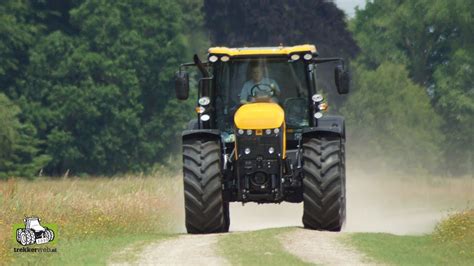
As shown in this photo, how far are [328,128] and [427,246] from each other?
3.27 meters

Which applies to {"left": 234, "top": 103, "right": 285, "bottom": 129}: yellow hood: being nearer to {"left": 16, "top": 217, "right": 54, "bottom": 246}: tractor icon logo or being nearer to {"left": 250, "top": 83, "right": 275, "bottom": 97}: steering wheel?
{"left": 250, "top": 83, "right": 275, "bottom": 97}: steering wheel

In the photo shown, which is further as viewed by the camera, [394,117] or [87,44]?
[394,117]

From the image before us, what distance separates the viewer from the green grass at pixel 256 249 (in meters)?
19.2

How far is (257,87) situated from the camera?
24812 millimetres

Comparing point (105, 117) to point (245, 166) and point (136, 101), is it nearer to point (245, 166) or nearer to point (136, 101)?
point (136, 101)

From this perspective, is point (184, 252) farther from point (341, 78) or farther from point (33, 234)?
point (341, 78)

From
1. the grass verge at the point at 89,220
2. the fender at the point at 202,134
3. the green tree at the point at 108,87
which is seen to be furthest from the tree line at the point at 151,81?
the fender at the point at 202,134

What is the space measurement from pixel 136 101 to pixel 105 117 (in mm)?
1573

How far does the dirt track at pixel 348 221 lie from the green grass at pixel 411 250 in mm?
327

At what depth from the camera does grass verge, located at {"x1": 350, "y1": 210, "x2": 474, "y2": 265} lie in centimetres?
2008

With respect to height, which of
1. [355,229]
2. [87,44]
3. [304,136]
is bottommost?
[355,229]

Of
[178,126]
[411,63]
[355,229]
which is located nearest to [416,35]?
[411,63]

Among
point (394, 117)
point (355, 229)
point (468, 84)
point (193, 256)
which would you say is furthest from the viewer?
point (468, 84)

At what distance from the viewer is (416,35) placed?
76188 mm
